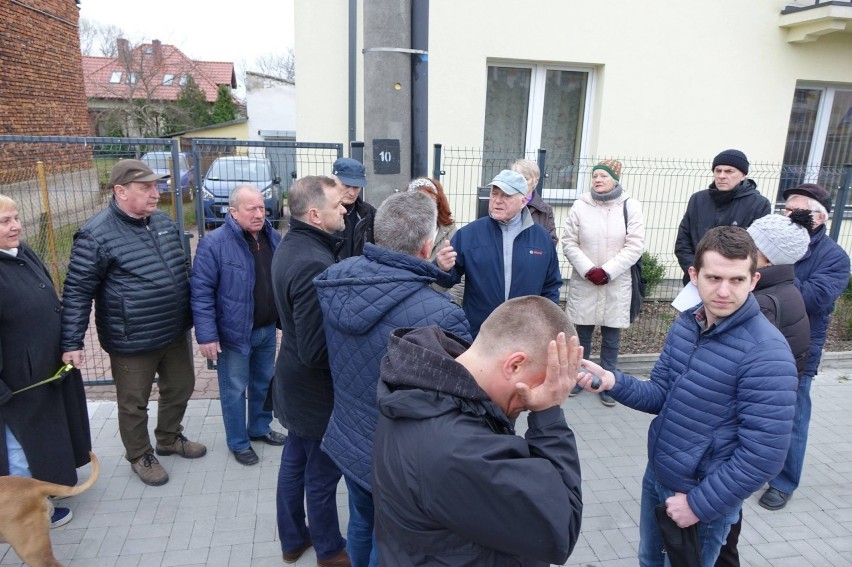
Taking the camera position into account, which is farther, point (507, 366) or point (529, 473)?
point (507, 366)

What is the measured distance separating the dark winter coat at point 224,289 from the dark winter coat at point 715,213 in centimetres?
321

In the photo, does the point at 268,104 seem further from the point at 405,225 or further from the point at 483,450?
the point at 483,450

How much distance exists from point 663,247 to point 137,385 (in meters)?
6.41

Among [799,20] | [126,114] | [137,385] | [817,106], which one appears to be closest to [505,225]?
[137,385]

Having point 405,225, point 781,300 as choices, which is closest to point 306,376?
point 405,225

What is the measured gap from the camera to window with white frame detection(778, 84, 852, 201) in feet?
26.3

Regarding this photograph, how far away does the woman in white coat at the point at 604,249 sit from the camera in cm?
455

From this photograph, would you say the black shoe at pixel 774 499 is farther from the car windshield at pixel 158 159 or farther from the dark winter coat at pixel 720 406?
the car windshield at pixel 158 159

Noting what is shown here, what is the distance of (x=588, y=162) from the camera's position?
25.0ft

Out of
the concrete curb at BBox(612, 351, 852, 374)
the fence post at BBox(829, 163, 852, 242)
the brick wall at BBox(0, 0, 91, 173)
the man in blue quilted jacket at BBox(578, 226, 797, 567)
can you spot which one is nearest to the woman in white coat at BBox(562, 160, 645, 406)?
the concrete curb at BBox(612, 351, 852, 374)

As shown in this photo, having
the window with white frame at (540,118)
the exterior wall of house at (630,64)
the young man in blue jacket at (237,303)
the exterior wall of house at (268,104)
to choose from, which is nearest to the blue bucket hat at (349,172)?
the young man in blue jacket at (237,303)

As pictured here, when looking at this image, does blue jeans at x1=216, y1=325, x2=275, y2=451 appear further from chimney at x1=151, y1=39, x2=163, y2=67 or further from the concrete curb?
chimney at x1=151, y1=39, x2=163, y2=67

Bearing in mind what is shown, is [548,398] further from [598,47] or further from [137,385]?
[598,47]

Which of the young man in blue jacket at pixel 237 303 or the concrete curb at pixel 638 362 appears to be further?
the concrete curb at pixel 638 362
